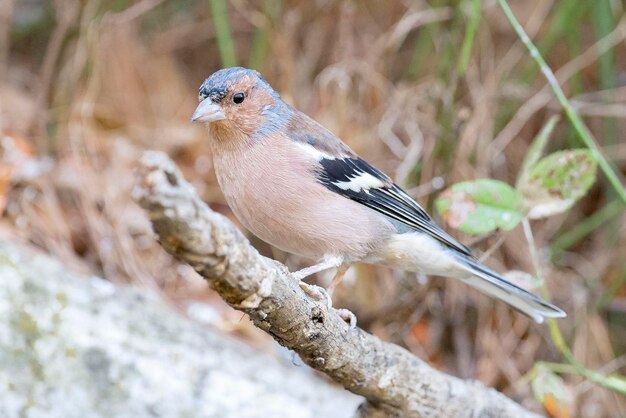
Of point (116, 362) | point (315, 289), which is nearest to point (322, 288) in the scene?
point (315, 289)

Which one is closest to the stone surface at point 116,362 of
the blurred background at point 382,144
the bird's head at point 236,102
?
the blurred background at point 382,144

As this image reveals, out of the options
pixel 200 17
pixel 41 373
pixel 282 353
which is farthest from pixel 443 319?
pixel 200 17

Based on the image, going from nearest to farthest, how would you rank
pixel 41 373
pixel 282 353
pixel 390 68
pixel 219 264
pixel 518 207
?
pixel 219 264 → pixel 518 207 → pixel 41 373 → pixel 282 353 → pixel 390 68

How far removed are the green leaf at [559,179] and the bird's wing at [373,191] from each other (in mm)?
386

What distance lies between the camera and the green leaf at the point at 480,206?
2.74m

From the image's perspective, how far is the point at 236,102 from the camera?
9.11 feet

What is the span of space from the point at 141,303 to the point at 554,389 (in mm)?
1750

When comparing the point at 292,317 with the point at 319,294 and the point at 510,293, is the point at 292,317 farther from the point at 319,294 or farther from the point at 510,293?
the point at 510,293

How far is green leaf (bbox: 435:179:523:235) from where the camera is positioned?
8.99ft

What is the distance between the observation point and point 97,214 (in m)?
4.14

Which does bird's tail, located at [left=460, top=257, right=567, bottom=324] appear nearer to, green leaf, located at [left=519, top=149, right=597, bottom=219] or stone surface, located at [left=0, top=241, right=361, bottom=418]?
green leaf, located at [left=519, top=149, right=597, bottom=219]

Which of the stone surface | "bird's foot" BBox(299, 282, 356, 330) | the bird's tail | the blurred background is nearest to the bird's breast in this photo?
"bird's foot" BBox(299, 282, 356, 330)

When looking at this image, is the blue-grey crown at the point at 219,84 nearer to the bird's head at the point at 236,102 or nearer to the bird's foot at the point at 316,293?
the bird's head at the point at 236,102

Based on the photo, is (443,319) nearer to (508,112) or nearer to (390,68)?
(508,112)
